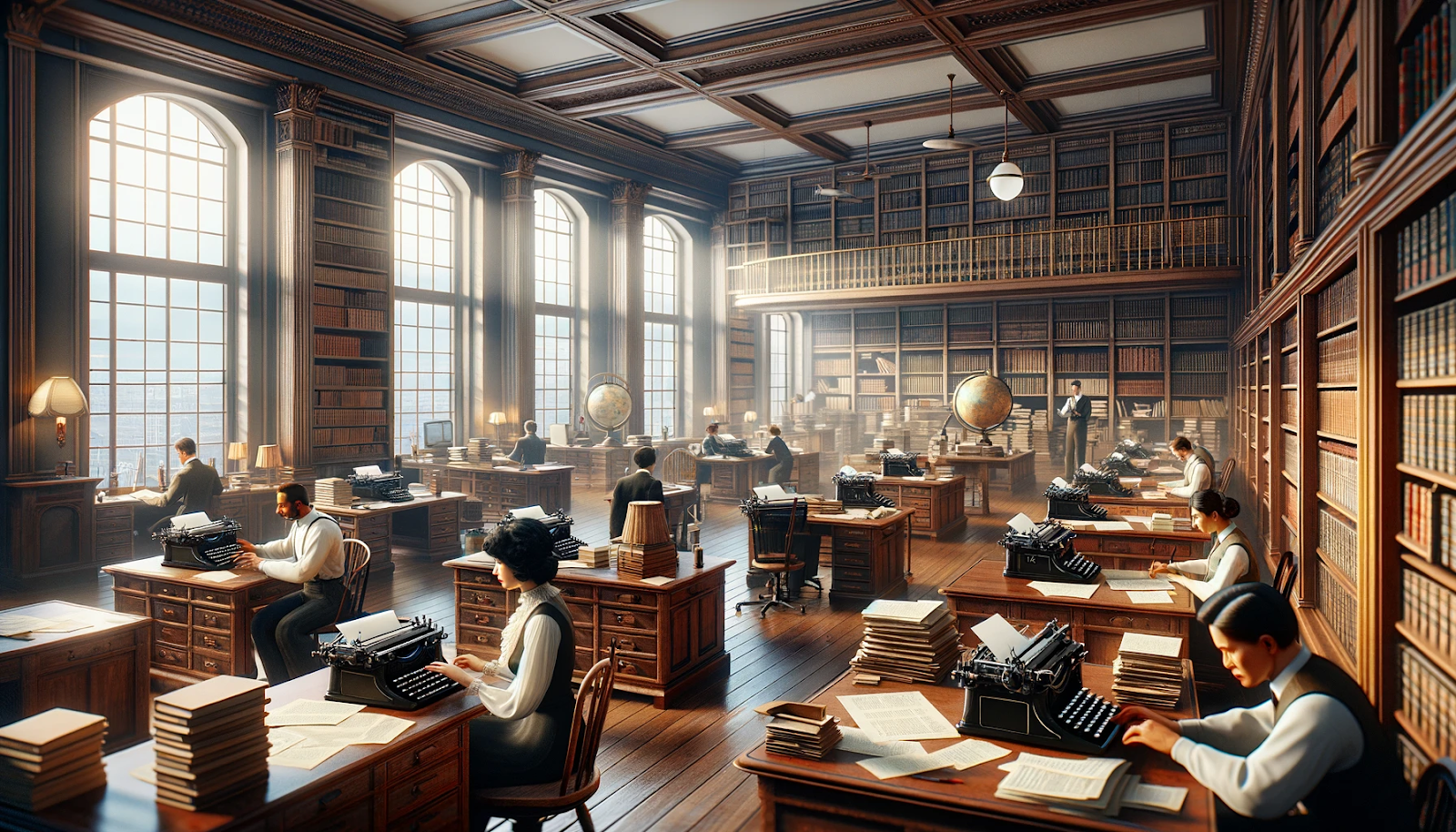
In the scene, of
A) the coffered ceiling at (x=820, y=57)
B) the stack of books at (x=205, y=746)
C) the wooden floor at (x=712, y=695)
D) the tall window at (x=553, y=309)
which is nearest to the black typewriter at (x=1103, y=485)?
the wooden floor at (x=712, y=695)

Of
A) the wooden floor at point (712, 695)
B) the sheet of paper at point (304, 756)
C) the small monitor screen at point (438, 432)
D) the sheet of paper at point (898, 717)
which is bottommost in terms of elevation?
the wooden floor at point (712, 695)

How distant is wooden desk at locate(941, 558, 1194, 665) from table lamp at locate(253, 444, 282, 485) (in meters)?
7.07

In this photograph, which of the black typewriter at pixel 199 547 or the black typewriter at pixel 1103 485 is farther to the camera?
the black typewriter at pixel 1103 485

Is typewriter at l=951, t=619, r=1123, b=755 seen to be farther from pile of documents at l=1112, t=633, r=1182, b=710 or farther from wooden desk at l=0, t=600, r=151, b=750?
wooden desk at l=0, t=600, r=151, b=750

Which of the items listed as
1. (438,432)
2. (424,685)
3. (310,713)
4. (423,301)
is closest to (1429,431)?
(424,685)

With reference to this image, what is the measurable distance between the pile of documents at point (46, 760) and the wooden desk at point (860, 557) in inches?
213

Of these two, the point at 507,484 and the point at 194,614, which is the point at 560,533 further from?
the point at 507,484

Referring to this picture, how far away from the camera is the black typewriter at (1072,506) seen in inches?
257

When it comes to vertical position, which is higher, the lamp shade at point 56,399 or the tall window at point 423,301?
the tall window at point 423,301

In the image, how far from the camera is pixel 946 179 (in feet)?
47.4

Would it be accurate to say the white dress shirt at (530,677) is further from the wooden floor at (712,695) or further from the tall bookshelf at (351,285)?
the tall bookshelf at (351,285)

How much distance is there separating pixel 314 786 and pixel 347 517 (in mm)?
5974

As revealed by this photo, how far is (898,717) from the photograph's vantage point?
2732 millimetres

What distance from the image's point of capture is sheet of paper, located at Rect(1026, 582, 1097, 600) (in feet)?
13.9
